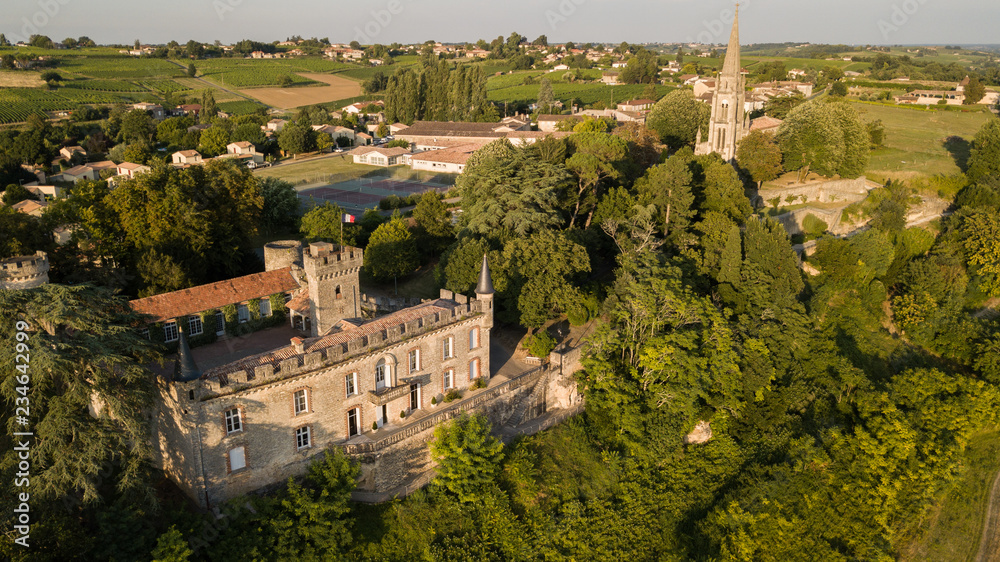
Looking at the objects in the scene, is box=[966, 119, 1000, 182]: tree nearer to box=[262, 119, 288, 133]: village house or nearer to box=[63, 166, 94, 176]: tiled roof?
box=[262, 119, 288, 133]: village house

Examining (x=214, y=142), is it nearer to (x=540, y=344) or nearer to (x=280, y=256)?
(x=280, y=256)

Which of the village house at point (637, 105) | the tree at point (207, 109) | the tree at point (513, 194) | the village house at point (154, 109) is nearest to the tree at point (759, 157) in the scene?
the tree at point (513, 194)

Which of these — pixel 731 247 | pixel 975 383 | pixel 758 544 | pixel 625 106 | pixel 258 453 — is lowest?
pixel 758 544

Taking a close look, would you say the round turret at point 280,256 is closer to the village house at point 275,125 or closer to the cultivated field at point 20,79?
the village house at point 275,125

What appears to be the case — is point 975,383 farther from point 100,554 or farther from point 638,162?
point 100,554

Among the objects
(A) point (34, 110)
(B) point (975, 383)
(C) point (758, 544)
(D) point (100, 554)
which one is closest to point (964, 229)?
(B) point (975, 383)

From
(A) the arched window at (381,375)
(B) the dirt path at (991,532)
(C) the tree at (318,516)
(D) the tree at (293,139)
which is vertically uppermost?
(D) the tree at (293,139)
